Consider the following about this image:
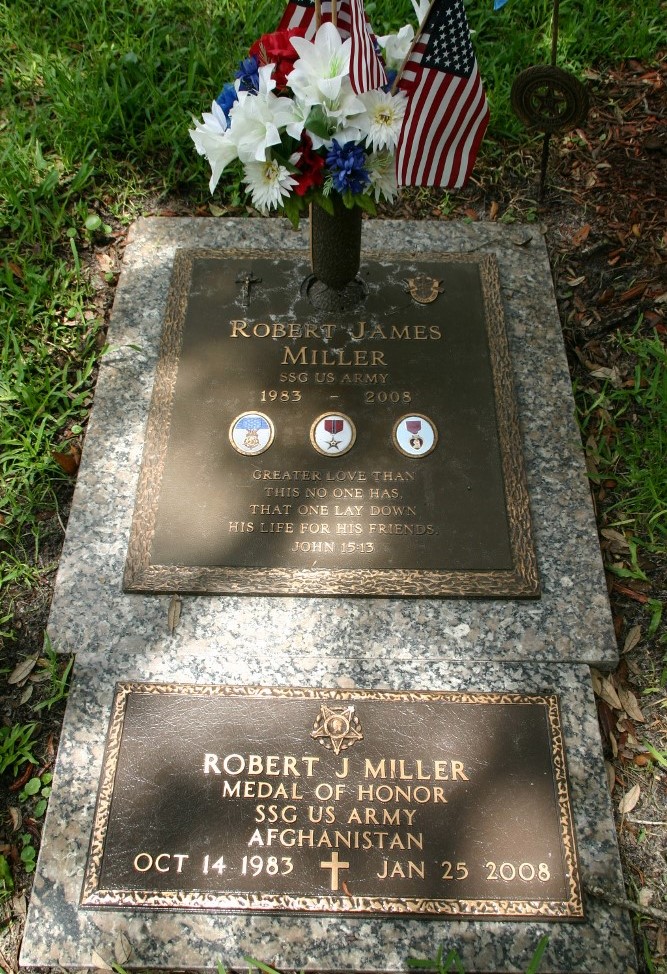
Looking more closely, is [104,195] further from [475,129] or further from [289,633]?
[289,633]

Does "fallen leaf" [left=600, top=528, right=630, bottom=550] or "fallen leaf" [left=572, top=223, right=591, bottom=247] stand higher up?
"fallen leaf" [left=572, top=223, right=591, bottom=247]

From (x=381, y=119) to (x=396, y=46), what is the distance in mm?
287

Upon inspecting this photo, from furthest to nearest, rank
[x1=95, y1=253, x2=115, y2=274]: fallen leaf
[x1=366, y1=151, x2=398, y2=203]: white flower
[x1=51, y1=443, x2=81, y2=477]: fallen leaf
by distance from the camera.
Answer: [x1=95, y1=253, x2=115, y2=274]: fallen leaf, [x1=51, y1=443, x2=81, y2=477]: fallen leaf, [x1=366, y1=151, x2=398, y2=203]: white flower

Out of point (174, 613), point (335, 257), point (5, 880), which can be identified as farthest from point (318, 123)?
point (5, 880)

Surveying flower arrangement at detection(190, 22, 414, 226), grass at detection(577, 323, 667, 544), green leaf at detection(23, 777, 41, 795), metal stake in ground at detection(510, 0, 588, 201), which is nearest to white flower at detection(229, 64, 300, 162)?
flower arrangement at detection(190, 22, 414, 226)

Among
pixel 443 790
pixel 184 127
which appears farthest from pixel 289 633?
pixel 184 127

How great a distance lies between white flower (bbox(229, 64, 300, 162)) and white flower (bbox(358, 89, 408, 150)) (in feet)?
0.74

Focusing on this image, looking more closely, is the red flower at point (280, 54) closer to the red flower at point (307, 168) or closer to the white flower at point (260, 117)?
the white flower at point (260, 117)

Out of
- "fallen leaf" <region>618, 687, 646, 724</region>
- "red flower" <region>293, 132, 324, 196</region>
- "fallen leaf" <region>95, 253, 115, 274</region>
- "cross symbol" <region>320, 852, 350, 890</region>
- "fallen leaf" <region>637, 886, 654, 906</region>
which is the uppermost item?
"fallen leaf" <region>95, 253, 115, 274</region>

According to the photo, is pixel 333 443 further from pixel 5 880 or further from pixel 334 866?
pixel 5 880

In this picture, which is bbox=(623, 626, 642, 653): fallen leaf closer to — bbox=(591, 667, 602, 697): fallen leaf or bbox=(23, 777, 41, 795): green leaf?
bbox=(591, 667, 602, 697): fallen leaf

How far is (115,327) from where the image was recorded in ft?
10.2

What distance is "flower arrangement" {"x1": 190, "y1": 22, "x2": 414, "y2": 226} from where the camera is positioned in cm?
215

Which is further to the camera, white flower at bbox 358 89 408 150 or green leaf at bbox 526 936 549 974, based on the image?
white flower at bbox 358 89 408 150
